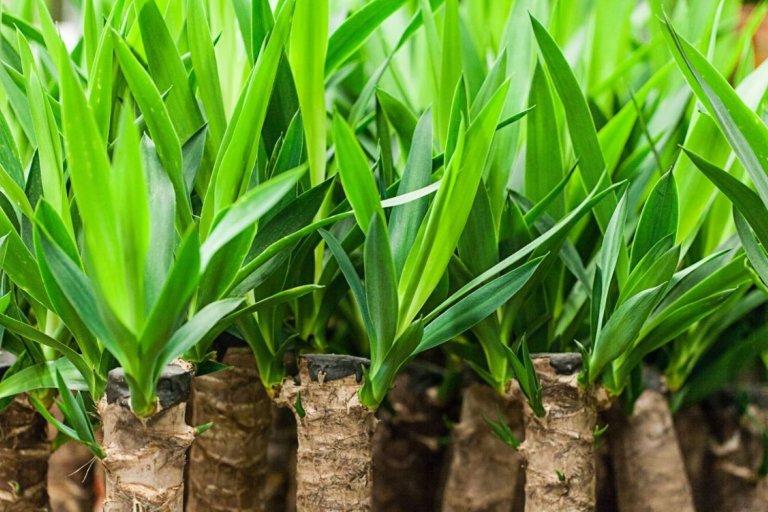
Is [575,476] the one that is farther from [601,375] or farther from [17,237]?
[17,237]

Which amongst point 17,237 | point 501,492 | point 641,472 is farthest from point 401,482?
point 17,237

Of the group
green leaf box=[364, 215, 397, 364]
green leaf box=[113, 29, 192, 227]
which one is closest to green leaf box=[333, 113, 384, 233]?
green leaf box=[364, 215, 397, 364]

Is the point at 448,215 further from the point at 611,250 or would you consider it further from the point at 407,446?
the point at 407,446

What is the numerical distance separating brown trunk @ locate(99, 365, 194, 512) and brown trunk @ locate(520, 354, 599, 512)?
0.88 ft

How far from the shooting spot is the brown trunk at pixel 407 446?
79 cm

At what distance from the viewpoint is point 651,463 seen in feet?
2.28

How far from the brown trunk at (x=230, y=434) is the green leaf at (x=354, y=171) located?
22 centimetres

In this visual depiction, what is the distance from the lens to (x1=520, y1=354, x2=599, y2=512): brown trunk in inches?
22.2

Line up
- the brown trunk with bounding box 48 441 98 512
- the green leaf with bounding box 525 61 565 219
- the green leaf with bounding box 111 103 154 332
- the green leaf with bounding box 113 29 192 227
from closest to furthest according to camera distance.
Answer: the green leaf with bounding box 111 103 154 332, the green leaf with bounding box 113 29 192 227, the green leaf with bounding box 525 61 565 219, the brown trunk with bounding box 48 441 98 512

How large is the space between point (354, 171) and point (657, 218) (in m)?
0.24

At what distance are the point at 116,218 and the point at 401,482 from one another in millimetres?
503

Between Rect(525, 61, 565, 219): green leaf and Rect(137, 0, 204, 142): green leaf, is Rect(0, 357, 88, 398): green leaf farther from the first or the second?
Rect(525, 61, 565, 219): green leaf

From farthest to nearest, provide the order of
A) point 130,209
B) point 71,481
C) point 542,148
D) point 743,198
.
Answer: point 71,481 < point 542,148 < point 743,198 < point 130,209

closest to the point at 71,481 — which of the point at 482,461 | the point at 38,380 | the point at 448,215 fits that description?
the point at 38,380
